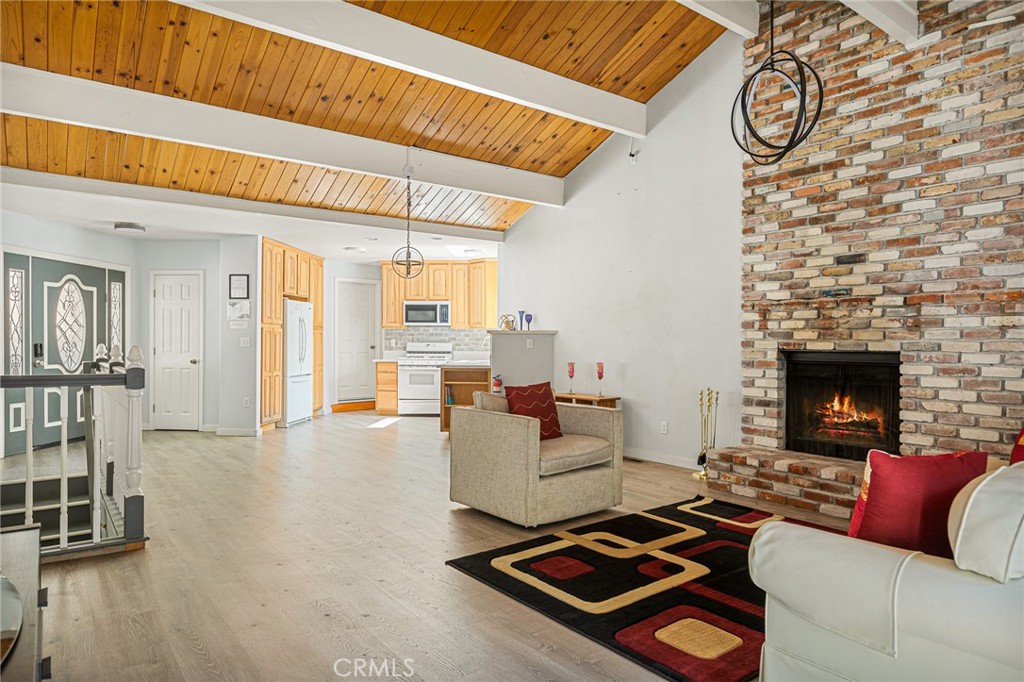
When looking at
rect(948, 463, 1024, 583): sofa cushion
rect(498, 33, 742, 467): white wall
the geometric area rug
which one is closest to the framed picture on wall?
rect(498, 33, 742, 467): white wall

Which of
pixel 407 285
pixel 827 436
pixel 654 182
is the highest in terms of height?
pixel 654 182

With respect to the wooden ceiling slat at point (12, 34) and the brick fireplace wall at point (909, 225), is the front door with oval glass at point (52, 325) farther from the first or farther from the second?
the brick fireplace wall at point (909, 225)

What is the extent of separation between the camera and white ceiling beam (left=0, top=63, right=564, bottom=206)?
4254 mm

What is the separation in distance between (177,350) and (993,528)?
8.77 meters

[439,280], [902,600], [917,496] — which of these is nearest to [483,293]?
[439,280]

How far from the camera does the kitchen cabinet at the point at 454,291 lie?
10.2 m

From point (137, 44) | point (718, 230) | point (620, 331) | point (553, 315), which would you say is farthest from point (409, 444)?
point (137, 44)

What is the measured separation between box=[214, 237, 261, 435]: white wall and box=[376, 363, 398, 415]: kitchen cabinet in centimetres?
245

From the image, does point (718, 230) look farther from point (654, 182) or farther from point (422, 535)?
point (422, 535)

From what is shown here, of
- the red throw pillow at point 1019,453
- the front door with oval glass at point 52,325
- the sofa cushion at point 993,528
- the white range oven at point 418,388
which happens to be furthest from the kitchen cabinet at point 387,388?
the sofa cushion at point 993,528

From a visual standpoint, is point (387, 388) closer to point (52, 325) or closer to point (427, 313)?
point (427, 313)

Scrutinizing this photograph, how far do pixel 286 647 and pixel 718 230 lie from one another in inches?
183

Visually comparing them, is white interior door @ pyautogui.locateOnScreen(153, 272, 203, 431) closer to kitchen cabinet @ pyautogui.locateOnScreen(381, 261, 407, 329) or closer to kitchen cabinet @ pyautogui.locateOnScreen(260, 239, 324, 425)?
kitchen cabinet @ pyautogui.locateOnScreen(260, 239, 324, 425)

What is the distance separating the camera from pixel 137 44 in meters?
4.26
